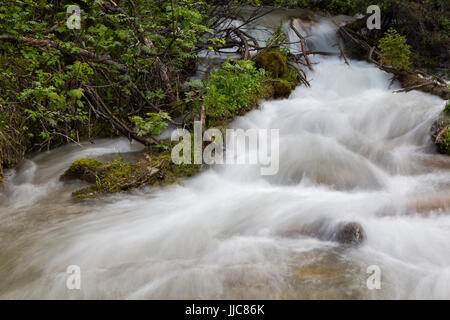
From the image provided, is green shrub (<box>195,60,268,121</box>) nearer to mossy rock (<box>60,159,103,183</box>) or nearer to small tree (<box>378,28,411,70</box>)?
mossy rock (<box>60,159,103,183</box>)

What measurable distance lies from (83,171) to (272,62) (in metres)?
5.01

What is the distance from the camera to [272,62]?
747cm

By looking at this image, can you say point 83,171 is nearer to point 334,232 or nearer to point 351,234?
point 334,232

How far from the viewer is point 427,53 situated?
9516 mm

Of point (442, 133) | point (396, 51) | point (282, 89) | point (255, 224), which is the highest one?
point (396, 51)

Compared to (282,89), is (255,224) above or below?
below

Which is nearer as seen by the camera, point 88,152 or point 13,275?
point 13,275

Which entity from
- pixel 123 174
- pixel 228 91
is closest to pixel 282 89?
pixel 228 91

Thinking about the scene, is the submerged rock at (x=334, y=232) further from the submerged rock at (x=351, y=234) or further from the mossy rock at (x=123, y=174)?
the mossy rock at (x=123, y=174)

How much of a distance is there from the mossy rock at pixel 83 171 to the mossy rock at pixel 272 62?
15.3 feet

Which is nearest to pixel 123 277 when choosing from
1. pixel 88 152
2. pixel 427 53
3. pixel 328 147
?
pixel 88 152

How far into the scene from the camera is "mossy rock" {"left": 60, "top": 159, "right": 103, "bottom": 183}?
4.38 metres
